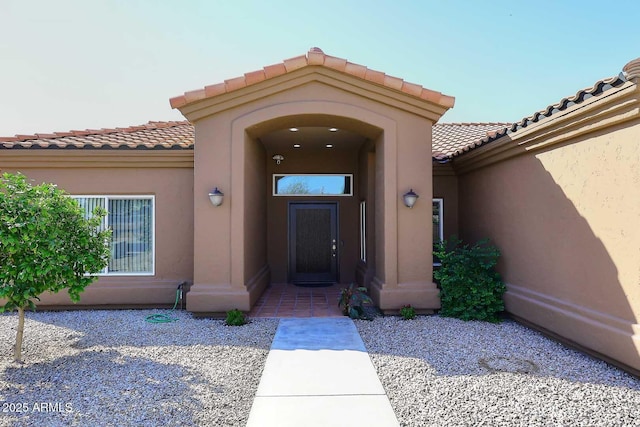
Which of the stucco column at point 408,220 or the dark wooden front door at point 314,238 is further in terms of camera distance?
the dark wooden front door at point 314,238

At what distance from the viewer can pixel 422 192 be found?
23.3 feet

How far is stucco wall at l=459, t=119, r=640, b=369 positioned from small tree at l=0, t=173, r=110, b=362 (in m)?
7.04

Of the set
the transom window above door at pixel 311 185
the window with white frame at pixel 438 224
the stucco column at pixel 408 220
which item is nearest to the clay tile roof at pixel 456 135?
the window with white frame at pixel 438 224

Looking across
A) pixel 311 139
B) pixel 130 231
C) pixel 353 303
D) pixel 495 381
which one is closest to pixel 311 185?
pixel 311 139

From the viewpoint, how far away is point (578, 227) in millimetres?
5215

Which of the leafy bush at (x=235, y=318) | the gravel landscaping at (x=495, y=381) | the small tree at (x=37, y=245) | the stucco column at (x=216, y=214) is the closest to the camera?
the gravel landscaping at (x=495, y=381)

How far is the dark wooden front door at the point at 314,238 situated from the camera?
35.3 feet

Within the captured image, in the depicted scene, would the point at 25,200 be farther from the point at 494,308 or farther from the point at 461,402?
the point at 494,308

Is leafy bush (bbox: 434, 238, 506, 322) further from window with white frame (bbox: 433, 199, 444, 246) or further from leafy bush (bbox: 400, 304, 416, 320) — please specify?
window with white frame (bbox: 433, 199, 444, 246)

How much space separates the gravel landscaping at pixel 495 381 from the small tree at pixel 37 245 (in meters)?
4.42

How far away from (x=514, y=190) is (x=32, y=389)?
7.88 metres

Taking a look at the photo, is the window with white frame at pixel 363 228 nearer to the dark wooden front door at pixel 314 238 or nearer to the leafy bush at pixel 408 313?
the dark wooden front door at pixel 314 238

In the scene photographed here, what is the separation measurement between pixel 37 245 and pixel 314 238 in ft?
23.2

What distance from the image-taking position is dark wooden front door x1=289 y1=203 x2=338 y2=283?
10.8m
